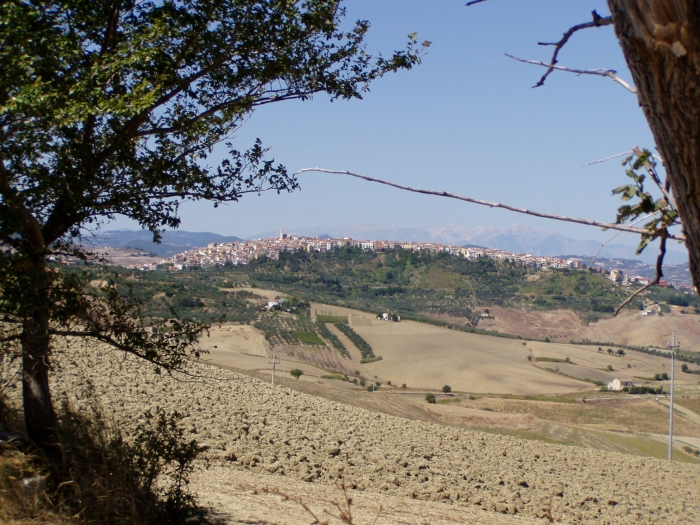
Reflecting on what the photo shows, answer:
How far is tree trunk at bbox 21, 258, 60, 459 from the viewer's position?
464 cm

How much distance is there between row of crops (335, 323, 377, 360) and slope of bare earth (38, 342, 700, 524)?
50.2 metres

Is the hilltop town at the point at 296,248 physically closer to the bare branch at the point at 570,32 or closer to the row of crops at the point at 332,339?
the row of crops at the point at 332,339

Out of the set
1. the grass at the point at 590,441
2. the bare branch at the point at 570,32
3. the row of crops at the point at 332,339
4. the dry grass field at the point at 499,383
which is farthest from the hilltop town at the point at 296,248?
the bare branch at the point at 570,32

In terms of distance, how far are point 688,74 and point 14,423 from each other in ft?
19.8

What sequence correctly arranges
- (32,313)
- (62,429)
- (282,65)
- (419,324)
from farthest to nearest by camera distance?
(419,324)
(282,65)
(62,429)
(32,313)

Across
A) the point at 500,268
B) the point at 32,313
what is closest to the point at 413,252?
the point at 500,268

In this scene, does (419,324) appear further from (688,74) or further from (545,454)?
(688,74)

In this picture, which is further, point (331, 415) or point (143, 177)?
point (331, 415)

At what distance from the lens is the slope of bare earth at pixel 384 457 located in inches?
376

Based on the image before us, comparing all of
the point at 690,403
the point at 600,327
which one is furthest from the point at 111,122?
the point at 600,327

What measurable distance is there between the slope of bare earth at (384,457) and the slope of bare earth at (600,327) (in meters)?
87.4

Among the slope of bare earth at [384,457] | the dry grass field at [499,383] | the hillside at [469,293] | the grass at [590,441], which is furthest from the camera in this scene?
the hillside at [469,293]

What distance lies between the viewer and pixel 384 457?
1074 cm

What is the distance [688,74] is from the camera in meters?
1.44
